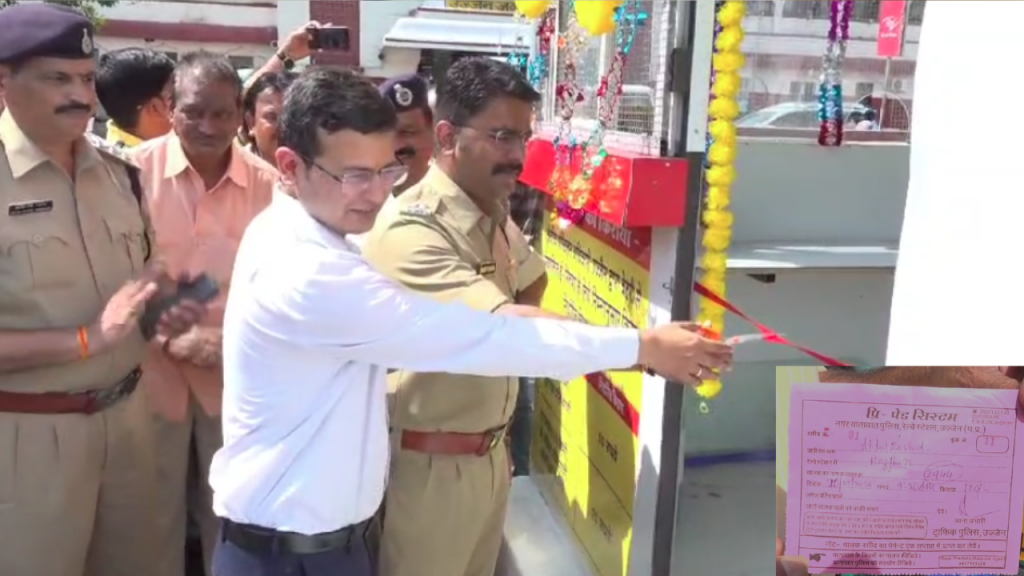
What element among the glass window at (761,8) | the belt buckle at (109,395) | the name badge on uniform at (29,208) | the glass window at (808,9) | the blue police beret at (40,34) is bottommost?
the belt buckle at (109,395)

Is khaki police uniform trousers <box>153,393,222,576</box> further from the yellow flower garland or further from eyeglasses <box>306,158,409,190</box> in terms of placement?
the yellow flower garland

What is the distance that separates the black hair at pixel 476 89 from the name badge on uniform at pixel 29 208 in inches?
37.9

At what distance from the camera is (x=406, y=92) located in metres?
3.15

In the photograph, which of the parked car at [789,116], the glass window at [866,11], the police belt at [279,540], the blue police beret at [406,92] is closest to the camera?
the police belt at [279,540]

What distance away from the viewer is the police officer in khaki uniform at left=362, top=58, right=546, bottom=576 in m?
2.05

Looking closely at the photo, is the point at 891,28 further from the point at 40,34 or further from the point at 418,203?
the point at 40,34

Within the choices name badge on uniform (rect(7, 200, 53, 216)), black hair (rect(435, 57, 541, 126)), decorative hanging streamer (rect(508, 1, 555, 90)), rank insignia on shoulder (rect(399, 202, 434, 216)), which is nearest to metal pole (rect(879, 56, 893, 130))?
decorative hanging streamer (rect(508, 1, 555, 90))

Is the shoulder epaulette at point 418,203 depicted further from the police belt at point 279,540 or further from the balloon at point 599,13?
the police belt at point 279,540

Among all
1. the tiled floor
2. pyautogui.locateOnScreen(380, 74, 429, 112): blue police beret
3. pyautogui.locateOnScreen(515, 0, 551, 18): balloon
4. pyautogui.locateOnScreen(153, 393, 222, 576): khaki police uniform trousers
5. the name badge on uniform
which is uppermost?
pyautogui.locateOnScreen(515, 0, 551, 18): balloon

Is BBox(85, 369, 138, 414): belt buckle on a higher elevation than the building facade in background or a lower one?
lower

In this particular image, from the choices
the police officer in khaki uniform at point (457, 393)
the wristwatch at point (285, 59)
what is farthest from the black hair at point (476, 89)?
the wristwatch at point (285, 59)

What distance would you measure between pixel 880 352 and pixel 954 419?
6.62ft

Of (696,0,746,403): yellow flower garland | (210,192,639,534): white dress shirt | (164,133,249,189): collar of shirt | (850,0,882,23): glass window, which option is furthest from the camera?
(850,0,882,23): glass window

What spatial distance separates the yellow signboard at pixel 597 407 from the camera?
237 cm
